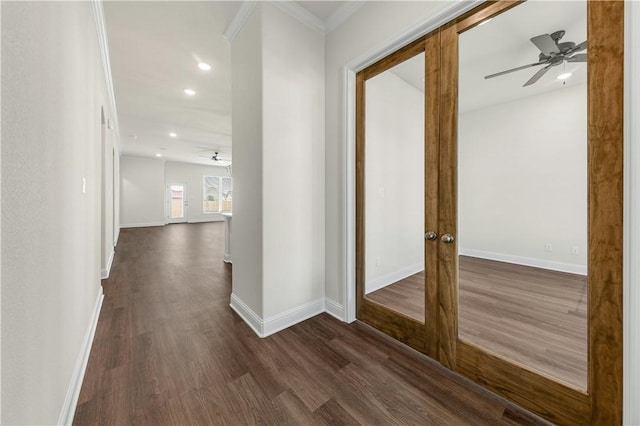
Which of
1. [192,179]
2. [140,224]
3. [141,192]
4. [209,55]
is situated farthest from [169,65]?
[192,179]

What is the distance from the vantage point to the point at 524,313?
5.45 feet

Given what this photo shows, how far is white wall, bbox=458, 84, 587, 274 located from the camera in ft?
4.16

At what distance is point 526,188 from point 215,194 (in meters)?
12.8

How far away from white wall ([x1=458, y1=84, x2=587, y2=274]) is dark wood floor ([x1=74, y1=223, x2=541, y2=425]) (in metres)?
0.92

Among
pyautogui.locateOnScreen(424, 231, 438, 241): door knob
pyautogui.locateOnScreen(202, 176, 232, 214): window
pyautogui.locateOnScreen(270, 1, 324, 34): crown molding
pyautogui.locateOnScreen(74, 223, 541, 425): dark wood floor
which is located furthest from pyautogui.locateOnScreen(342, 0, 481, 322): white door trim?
pyautogui.locateOnScreen(202, 176, 232, 214): window

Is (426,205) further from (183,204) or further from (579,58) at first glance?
(183,204)

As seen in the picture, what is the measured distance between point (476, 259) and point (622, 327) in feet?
2.29

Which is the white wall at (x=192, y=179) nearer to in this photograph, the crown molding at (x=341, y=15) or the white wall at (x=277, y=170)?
the white wall at (x=277, y=170)

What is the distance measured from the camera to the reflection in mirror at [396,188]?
A: 6.11ft

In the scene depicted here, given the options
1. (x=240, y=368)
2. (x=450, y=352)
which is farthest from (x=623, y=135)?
(x=240, y=368)

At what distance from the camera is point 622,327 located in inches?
41.3

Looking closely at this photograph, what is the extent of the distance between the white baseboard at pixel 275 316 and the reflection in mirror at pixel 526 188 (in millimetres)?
1272

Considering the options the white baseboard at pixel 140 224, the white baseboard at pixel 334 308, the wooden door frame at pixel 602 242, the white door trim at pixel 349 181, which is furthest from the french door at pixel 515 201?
the white baseboard at pixel 140 224

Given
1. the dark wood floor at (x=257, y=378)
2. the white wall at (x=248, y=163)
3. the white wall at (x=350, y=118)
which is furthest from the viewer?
the white wall at (x=248, y=163)
